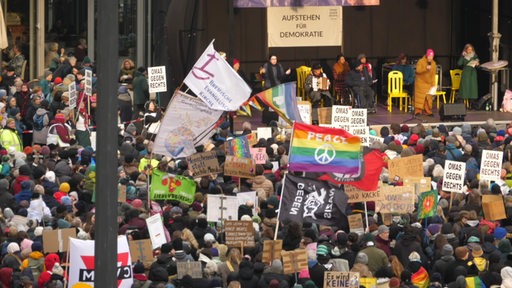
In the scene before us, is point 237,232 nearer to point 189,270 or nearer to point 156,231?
point 156,231

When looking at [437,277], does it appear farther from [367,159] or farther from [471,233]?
[367,159]

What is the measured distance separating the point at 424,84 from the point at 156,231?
47.9 feet

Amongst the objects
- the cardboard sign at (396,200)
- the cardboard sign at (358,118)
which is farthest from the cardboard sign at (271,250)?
the cardboard sign at (358,118)

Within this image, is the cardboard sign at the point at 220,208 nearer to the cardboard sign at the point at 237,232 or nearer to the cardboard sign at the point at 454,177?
the cardboard sign at the point at 237,232

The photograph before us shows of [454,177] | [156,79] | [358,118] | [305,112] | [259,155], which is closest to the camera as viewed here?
[454,177]

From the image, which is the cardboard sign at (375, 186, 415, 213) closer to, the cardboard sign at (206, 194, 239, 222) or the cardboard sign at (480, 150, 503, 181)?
the cardboard sign at (480, 150, 503, 181)

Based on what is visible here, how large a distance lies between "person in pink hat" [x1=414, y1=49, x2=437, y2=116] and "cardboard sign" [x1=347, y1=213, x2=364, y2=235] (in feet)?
40.8

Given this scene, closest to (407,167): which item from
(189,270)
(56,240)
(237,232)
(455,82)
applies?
(237,232)

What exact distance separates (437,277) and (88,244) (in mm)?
4139

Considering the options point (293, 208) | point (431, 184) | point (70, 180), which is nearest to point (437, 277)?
point (293, 208)

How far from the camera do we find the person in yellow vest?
24.6 m

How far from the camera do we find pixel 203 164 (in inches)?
841

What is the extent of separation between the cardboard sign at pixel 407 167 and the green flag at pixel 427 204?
211cm

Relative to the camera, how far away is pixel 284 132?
1035 inches
